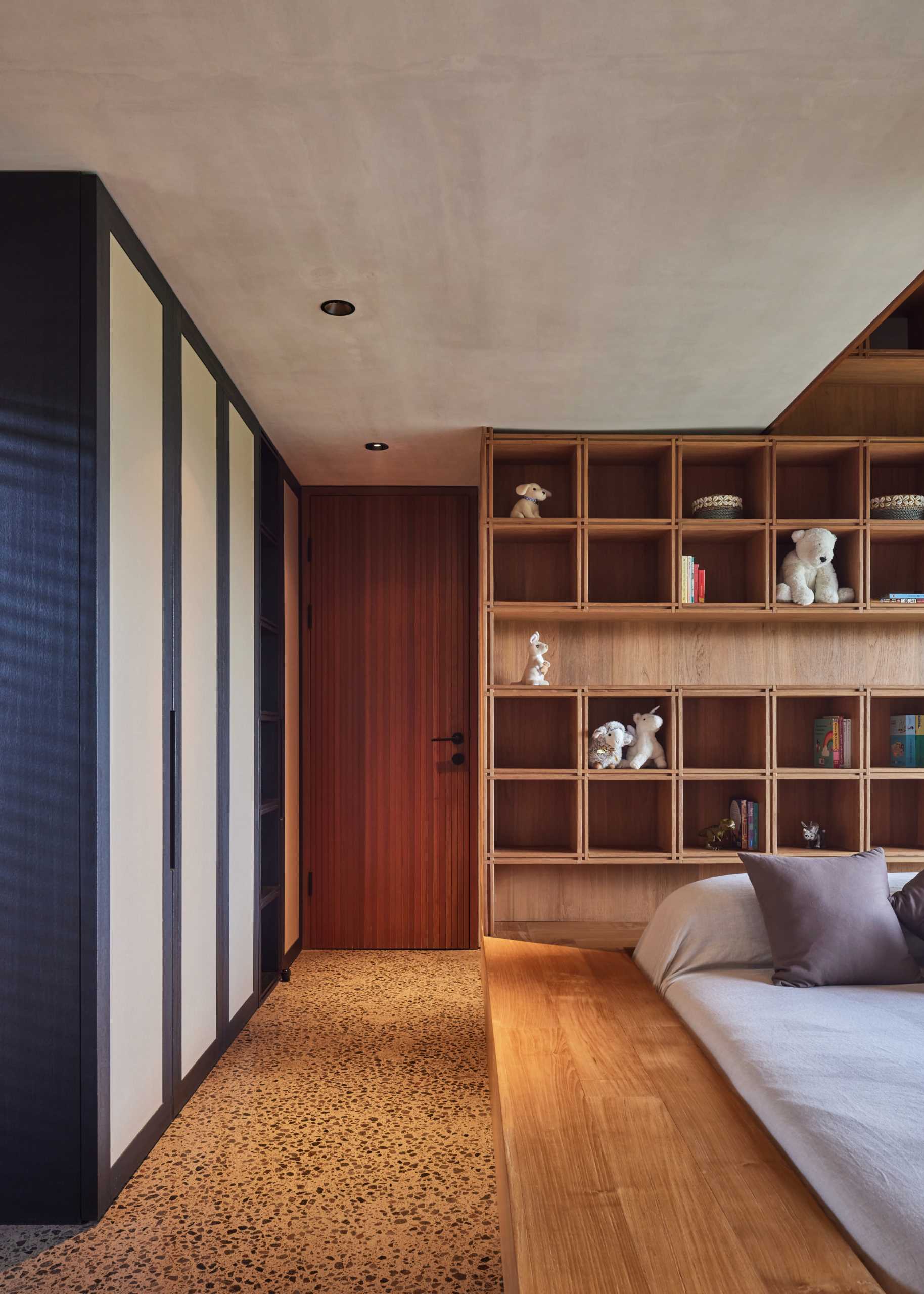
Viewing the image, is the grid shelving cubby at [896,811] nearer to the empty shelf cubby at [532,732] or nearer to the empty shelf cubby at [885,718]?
the empty shelf cubby at [885,718]

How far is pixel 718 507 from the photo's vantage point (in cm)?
413

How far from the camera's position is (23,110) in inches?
75.4

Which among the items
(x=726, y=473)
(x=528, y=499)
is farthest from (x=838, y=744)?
(x=528, y=499)

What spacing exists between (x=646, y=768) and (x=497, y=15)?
3.09 metres

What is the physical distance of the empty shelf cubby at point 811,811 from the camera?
426 centimetres

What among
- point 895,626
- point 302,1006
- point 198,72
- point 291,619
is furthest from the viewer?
point 291,619

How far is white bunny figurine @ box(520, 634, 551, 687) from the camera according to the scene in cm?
418

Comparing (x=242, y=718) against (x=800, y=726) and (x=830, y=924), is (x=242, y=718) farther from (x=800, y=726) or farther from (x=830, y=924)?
(x=800, y=726)

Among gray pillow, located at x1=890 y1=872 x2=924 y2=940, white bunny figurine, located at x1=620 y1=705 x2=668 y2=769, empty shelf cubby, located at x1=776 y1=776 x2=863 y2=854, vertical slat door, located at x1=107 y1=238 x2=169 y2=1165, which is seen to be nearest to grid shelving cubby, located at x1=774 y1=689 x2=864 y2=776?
empty shelf cubby, located at x1=776 y1=776 x2=863 y2=854

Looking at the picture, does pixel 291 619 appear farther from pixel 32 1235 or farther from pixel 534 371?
pixel 32 1235

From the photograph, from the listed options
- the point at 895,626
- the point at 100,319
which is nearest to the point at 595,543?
the point at 895,626

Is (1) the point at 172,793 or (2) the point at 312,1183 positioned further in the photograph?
(1) the point at 172,793

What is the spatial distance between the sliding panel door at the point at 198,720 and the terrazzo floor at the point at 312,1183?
30 centimetres

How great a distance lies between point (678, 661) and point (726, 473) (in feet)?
2.98
